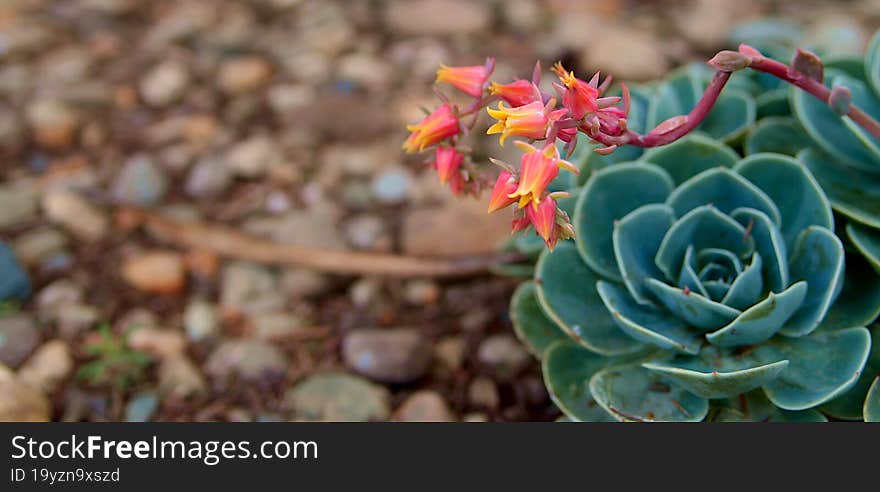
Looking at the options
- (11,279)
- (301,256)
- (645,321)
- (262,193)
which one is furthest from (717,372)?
(11,279)

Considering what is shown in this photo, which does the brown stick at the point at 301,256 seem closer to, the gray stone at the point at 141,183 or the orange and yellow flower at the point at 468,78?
the gray stone at the point at 141,183

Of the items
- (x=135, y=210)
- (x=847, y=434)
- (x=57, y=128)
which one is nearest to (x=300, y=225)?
(x=135, y=210)

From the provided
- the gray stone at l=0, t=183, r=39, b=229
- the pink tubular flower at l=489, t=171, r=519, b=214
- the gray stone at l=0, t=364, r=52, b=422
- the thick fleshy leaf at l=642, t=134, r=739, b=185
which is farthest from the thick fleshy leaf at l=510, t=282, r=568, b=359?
the gray stone at l=0, t=183, r=39, b=229

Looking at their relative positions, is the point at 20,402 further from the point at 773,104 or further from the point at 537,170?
the point at 773,104

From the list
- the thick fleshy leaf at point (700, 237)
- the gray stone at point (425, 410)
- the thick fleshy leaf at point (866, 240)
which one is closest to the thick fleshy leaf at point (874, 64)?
the thick fleshy leaf at point (866, 240)

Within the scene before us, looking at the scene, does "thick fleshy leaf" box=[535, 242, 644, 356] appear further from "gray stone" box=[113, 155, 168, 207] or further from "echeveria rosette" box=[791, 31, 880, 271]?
"gray stone" box=[113, 155, 168, 207]

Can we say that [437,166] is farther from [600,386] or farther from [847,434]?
[847,434]
